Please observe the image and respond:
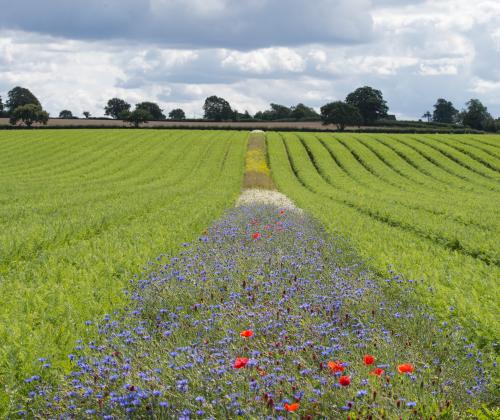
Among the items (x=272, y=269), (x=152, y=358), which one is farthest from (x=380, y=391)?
(x=272, y=269)

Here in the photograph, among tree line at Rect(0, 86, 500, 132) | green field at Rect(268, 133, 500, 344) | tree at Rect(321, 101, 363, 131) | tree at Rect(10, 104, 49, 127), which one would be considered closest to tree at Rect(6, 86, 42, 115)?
tree line at Rect(0, 86, 500, 132)

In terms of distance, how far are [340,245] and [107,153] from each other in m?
50.7

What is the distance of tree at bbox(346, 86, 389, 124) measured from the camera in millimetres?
138875

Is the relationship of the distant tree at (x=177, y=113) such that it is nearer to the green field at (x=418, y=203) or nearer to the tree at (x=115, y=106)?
the tree at (x=115, y=106)

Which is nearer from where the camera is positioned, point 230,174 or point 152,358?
point 152,358

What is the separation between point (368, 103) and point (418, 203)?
11862cm

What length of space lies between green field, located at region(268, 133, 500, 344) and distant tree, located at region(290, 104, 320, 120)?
87.8 metres

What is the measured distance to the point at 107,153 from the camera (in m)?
59.3

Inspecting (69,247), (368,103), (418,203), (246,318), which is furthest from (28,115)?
(246,318)

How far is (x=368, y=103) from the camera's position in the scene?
138875 millimetres

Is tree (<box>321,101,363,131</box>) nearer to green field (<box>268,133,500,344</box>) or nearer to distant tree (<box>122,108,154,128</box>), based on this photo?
distant tree (<box>122,108,154,128</box>)

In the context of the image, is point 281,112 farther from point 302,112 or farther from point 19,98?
point 19,98

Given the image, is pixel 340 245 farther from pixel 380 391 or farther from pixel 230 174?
pixel 230 174

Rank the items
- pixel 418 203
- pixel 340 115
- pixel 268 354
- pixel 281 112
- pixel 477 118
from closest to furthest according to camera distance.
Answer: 1. pixel 268 354
2. pixel 418 203
3. pixel 340 115
4. pixel 477 118
5. pixel 281 112
